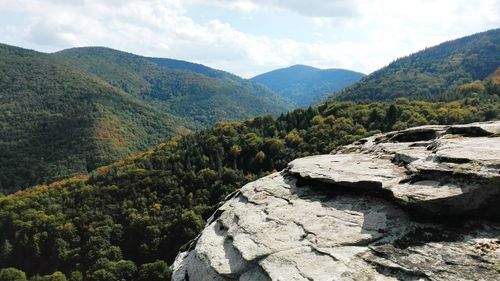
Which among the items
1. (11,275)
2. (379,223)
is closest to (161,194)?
(11,275)

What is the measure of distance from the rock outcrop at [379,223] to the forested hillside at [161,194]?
2966 inches

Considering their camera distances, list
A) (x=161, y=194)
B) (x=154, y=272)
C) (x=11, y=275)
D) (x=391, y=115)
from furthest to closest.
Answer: (x=391, y=115), (x=161, y=194), (x=11, y=275), (x=154, y=272)

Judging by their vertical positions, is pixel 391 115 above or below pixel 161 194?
above

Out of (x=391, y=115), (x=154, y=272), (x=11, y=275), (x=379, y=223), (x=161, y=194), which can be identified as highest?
(x=379, y=223)

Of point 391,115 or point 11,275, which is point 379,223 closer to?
point 11,275

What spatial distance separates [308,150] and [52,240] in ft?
268

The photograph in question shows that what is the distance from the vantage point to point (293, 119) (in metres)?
178

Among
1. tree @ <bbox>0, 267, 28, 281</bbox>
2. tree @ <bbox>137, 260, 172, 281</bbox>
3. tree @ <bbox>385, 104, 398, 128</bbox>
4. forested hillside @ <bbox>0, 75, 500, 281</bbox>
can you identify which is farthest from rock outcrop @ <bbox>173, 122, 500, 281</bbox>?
tree @ <bbox>385, 104, 398, 128</bbox>

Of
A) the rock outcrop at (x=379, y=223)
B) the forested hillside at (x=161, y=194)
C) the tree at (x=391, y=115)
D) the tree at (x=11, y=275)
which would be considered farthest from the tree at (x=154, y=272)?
the tree at (x=391, y=115)

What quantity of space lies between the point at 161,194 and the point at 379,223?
130 m

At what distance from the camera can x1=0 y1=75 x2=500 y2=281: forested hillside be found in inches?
4326

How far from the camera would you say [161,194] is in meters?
140

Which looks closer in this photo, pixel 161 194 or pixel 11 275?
pixel 11 275

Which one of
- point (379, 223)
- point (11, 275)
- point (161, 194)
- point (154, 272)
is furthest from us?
point (161, 194)
